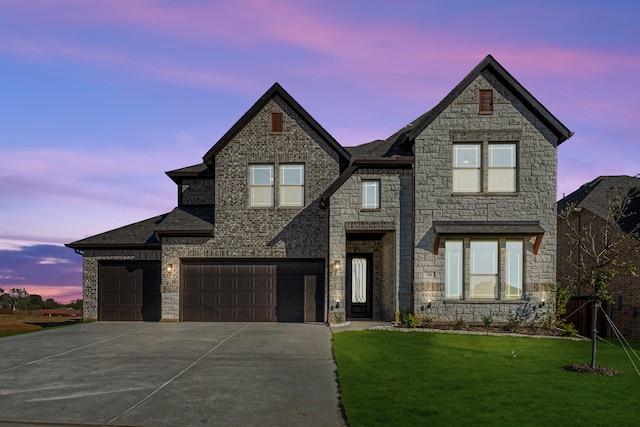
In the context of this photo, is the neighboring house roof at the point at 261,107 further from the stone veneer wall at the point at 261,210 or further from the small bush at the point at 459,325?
the small bush at the point at 459,325

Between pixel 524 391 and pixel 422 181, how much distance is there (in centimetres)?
1008

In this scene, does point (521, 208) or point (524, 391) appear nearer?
point (524, 391)

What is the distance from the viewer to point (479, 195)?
18.9 metres

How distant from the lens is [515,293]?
18.8 m

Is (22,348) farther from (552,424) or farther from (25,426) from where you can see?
(552,424)

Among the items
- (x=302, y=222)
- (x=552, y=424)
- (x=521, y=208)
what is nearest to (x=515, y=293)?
(x=521, y=208)

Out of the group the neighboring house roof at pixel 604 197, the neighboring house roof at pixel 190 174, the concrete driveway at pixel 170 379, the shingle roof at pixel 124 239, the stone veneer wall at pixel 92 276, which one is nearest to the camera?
the concrete driveway at pixel 170 379

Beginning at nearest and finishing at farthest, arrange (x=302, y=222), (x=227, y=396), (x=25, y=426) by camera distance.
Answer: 1. (x=25, y=426)
2. (x=227, y=396)
3. (x=302, y=222)

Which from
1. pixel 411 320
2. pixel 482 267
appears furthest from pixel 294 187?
pixel 482 267

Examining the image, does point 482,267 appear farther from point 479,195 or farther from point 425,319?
point 425,319

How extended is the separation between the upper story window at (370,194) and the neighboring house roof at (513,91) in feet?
6.92

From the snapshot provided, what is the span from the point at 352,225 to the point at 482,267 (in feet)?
15.9

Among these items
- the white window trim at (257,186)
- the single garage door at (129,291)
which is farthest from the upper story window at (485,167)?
the single garage door at (129,291)

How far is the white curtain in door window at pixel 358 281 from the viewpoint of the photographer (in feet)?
71.9
